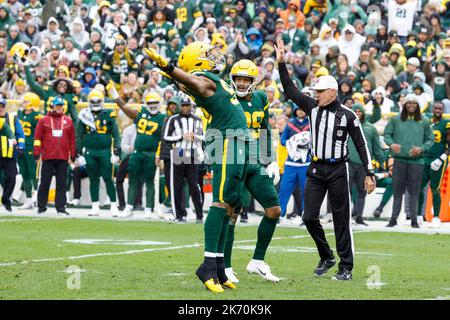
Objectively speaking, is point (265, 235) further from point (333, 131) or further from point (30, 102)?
point (30, 102)

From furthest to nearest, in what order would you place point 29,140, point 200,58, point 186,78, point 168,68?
point 29,140 → point 200,58 → point 186,78 → point 168,68

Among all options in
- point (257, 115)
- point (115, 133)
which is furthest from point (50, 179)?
point (257, 115)

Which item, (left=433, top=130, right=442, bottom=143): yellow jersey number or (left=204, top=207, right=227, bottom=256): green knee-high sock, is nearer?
(left=204, top=207, right=227, bottom=256): green knee-high sock

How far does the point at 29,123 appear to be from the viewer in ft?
64.8

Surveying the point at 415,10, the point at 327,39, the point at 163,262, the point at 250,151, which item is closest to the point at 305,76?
the point at 327,39

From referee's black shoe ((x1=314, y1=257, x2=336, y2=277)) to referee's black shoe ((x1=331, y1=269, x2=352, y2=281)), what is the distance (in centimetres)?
21

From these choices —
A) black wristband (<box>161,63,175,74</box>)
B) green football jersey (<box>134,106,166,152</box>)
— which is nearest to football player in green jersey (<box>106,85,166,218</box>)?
green football jersey (<box>134,106,166,152</box>)

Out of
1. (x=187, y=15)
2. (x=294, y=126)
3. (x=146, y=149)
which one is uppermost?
(x=187, y=15)

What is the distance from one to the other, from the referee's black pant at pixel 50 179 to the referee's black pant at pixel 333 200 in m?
8.09

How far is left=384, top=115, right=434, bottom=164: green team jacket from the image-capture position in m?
16.8

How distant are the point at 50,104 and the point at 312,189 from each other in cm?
946

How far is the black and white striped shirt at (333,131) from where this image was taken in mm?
10344

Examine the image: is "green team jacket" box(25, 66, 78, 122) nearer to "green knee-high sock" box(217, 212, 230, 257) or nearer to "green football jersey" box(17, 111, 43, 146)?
"green football jersey" box(17, 111, 43, 146)

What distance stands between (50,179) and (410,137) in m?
5.77
